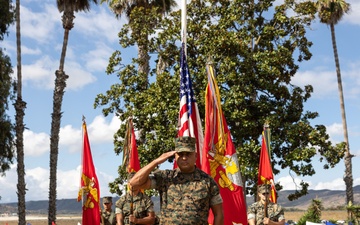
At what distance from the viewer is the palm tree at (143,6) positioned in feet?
93.3

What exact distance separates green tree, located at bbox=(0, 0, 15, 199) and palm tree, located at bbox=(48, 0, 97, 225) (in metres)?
3.12

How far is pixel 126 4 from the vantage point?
29656mm

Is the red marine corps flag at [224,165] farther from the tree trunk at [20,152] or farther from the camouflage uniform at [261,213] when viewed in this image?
the tree trunk at [20,152]

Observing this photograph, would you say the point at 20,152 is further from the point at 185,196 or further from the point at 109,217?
the point at 185,196

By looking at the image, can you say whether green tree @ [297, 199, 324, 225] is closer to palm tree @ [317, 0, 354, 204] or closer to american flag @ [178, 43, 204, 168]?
palm tree @ [317, 0, 354, 204]

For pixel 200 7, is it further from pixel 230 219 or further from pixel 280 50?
pixel 230 219

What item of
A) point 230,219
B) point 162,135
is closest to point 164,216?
point 230,219

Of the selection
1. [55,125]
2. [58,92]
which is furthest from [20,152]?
[58,92]

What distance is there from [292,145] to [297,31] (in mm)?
5014

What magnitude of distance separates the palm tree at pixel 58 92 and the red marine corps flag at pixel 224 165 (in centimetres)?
1580

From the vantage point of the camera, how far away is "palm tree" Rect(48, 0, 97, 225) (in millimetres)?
25438

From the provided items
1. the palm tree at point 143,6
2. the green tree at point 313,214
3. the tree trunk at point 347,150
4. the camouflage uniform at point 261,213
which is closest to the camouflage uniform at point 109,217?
the camouflage uniform at point 261,213

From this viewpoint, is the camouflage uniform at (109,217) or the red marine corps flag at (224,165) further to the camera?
the camouflage uniform at (109,217)

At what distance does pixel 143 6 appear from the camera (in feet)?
97.4
